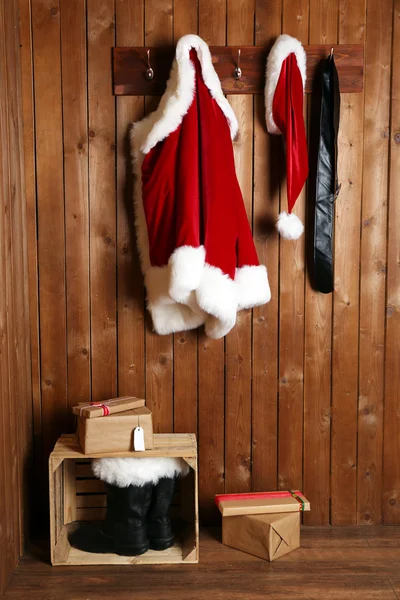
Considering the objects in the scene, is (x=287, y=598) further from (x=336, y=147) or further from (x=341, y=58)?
(x=341, y=58)

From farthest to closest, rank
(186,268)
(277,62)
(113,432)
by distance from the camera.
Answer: (277,62)
(113,432)
(186,268)

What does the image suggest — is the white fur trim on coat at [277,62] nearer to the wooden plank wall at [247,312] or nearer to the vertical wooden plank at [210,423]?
the wooden plank wall at [247,312]

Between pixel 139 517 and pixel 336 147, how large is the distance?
1473mm

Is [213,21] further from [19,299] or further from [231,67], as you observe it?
[19,299]

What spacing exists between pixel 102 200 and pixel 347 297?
986 millimetres

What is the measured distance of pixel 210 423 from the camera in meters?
2.38

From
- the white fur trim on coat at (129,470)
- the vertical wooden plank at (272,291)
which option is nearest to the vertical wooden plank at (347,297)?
the vertical wooden plank at (272,291)

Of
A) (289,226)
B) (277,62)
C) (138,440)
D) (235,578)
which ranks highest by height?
(277,62)

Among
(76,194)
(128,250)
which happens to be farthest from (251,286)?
(76,194)

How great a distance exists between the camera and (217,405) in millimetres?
2375

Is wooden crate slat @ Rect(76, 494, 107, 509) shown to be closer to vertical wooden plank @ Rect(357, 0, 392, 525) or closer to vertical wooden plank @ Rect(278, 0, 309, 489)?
vertical wooden plank @ Rect(278, 0, 309, 489)

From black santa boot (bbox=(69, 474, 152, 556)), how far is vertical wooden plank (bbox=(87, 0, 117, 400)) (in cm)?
39

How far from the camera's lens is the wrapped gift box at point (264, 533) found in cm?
212

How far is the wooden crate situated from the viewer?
6.88 ft
